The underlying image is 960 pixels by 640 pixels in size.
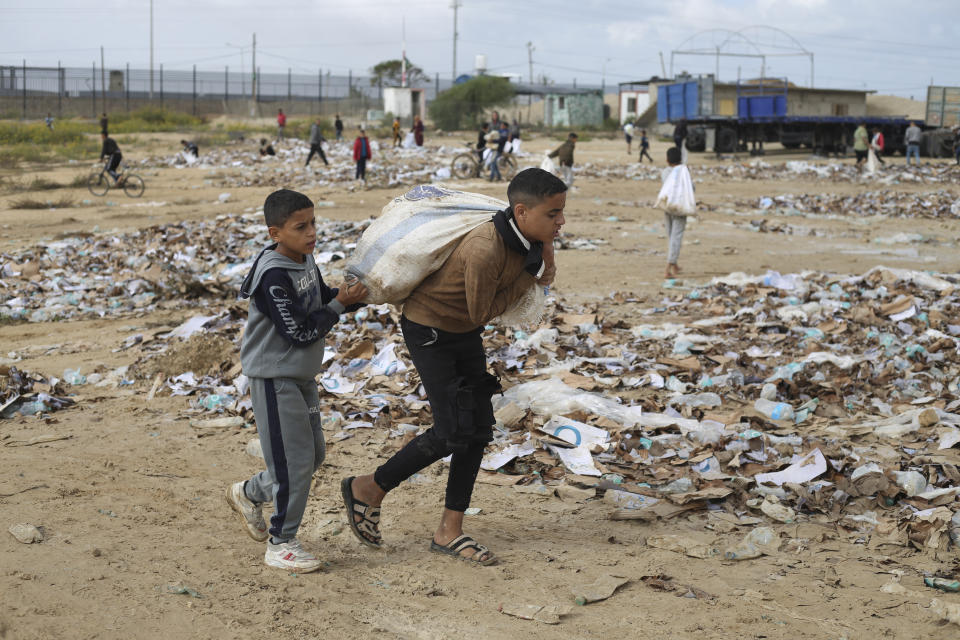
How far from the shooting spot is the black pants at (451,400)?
10.4 ft

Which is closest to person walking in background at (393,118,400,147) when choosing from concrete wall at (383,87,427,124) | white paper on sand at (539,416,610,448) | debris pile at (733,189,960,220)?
A: concrete wall at (383,87,427,124)

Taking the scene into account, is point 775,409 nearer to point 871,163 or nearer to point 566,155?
point 566,155

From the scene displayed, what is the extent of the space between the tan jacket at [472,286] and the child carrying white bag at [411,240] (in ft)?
0.14

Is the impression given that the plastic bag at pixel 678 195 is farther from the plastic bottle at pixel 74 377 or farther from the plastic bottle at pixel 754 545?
the plastic bottle at pixel 754 545

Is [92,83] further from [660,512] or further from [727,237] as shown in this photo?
[660,512]

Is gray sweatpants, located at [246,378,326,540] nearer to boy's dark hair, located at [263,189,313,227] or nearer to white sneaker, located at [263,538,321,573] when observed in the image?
white sneaker, located at [263,538,321,573]

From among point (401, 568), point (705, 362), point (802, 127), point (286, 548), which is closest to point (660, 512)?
point (401, 568)

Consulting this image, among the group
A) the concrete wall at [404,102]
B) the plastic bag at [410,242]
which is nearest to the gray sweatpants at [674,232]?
the plastic bag at [410,242]

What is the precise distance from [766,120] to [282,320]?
29.3m

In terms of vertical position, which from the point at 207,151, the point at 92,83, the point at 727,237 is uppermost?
the point at 92,83

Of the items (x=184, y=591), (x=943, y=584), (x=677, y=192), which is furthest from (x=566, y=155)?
(x=184, y=591)

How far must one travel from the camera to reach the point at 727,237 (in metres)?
13.0

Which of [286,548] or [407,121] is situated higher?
[407,121]

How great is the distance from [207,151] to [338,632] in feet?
99.1
